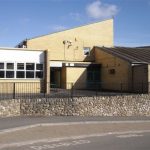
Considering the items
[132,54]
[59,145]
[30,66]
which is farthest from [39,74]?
[59,145]

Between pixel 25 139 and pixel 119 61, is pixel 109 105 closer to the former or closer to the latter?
pixel 25 139

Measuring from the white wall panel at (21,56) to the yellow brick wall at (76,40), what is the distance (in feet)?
40.2

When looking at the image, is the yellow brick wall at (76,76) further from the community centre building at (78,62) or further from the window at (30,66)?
the window at (30,66)

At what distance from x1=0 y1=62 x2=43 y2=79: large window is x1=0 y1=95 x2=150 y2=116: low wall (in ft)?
34.8

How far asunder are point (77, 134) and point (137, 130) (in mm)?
3652

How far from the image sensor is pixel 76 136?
16047 millimetres

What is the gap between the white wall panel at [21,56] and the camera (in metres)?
35.3

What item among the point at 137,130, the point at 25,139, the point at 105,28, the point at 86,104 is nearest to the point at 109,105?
the point at 86,104

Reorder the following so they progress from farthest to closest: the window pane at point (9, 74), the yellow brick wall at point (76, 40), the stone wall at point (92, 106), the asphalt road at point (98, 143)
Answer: the yellow brick wall at point (76, 40) → the window pane at point (9, 74) → the stone wall at point (92, 106) → the asphalt road at point (98, 143)

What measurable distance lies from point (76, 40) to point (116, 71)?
33.7 ft

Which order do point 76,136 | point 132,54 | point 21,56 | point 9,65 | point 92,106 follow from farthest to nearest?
1. point 132,54
2. point 21,56
3. point 9,65
4. point 92,106
5. point 76,136

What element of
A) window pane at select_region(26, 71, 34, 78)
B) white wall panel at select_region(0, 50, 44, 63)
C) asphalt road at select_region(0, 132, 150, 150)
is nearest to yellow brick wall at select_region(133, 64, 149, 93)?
white wall panel at select_region(0, 50, 44, 63)

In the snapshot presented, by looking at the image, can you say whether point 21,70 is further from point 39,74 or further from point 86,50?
point 86,50

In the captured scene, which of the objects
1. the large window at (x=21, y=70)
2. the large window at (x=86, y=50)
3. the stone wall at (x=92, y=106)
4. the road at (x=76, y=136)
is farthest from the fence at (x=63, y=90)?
the road at (x=76, y=136)
